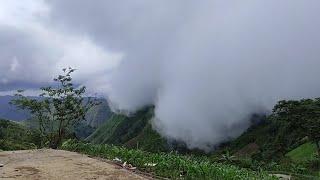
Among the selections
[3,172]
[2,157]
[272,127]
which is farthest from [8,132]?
[272,127]

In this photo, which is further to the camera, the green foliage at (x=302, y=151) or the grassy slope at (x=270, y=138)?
the grassy slope at (x=270, y=138)

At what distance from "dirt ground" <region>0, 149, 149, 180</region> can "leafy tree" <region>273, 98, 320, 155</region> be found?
57561 millimetres

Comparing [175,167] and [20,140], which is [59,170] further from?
[20,140]

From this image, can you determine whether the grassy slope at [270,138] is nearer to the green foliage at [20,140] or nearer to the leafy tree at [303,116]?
the leafy tree at [303,116]

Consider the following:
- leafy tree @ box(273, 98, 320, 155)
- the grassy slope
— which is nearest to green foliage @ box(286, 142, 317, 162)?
the grassy slope

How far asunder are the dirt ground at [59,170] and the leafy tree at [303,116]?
5756 cm

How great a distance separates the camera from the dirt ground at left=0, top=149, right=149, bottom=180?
13.9m

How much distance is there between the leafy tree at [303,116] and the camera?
2741 inches

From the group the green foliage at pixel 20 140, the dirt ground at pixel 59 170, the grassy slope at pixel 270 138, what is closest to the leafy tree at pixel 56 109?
the green foliage at pixel 20 140

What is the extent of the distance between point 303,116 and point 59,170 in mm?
62217

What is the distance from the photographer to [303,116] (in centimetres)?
7169

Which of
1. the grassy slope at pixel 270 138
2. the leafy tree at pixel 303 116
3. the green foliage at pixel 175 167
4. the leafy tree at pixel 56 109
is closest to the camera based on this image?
the green foliage at pixel 175 167

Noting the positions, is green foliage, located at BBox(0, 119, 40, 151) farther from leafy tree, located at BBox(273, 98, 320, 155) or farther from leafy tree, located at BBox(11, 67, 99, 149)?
leafy tree, located at BBox(273, 98, 320, 155)

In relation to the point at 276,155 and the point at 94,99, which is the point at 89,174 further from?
the point at 276,155
